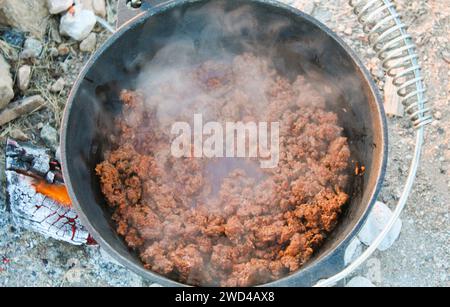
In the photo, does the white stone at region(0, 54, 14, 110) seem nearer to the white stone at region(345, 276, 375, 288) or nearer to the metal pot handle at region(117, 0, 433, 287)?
the metal pot handle at region(117, 0, 433, 287)

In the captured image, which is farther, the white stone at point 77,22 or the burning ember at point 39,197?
the white stone at point 77,22

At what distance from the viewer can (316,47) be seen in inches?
119

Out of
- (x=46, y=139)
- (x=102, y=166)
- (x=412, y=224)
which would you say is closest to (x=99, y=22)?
(x=46, y=139)

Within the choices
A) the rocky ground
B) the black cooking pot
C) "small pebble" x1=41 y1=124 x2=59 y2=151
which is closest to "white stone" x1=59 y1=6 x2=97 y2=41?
the rocky ground

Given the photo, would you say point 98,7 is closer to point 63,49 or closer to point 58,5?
point 58,5

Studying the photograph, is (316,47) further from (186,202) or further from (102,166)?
(102,166)

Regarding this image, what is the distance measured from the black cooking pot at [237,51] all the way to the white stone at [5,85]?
875mm

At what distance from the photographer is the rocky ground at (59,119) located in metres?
3.36

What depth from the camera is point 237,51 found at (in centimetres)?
330

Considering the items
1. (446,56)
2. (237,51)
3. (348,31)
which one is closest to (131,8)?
(237,51)

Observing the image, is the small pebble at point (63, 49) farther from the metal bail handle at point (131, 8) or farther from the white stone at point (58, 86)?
the metal bail handle at point (131, 8)

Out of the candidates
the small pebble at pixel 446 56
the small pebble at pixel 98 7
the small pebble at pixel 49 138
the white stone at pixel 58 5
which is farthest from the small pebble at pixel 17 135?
the small pebble at pixel 446 56

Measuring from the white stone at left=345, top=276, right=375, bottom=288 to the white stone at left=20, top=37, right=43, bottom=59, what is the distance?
8.92 ft

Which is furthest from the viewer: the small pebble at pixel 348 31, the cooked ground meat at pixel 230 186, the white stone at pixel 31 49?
the small pebble at pixel 348 31
